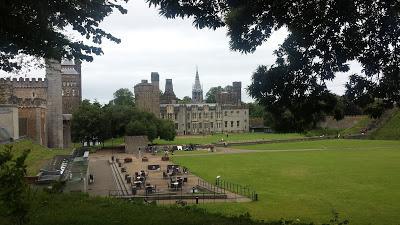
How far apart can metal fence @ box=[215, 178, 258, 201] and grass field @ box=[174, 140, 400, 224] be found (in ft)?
1.66

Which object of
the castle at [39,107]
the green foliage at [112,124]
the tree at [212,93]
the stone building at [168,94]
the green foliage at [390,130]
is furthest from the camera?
the tree at [212,93]

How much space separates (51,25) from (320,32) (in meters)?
5.95

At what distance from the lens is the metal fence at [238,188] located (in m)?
25.2

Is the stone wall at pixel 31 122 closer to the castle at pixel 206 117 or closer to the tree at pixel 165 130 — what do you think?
the tree at pixel 165 130

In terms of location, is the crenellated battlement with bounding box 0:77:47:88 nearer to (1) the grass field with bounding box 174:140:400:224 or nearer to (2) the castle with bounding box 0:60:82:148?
(2) the castle with bounding box 0:60:82:148

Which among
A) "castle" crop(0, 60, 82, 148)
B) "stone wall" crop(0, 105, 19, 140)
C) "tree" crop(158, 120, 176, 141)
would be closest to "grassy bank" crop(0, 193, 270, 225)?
"castle" crop(0, 60, 82, 148)

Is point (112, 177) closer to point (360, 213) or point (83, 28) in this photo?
point (360, 213)

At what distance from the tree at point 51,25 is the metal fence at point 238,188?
48.5ft

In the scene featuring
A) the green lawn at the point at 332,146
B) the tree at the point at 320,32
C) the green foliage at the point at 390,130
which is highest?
the tree at the point at 320,32

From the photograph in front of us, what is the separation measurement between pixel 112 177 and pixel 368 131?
61.2 m

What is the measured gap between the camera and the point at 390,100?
1197cm

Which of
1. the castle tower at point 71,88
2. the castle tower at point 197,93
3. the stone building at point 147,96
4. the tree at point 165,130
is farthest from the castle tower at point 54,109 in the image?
the castle tower at point 197,93

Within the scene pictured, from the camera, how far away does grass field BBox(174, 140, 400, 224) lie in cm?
2106

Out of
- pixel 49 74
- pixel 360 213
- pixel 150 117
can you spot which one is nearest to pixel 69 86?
pixel 150 117
